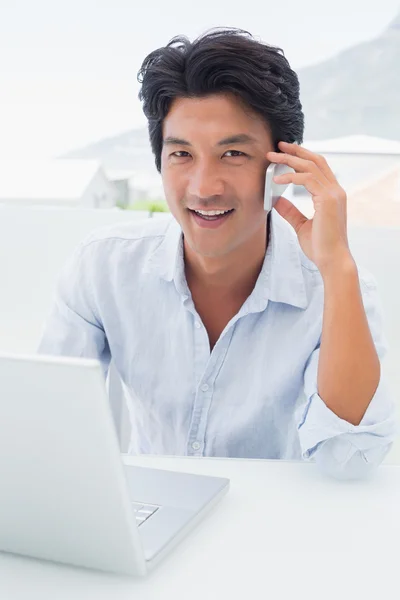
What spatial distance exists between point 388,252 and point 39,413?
67.4 inches

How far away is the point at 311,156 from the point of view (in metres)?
1.52

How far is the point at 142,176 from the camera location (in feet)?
20.2

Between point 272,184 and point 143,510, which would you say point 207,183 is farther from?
point 143,510

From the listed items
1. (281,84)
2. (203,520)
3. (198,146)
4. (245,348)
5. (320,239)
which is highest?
(281,84)

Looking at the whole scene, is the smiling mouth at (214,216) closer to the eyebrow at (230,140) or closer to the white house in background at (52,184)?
the eyebrow at (230,140)

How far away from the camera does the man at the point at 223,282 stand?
1.48 m

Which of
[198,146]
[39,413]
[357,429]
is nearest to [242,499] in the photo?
[357,429]

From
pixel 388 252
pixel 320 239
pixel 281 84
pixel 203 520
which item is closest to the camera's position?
pixel 203 520

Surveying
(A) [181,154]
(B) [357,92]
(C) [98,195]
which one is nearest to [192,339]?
(A) [181,154]

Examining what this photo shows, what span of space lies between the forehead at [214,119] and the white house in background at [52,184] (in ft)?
6.49

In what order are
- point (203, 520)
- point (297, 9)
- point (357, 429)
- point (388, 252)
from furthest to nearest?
point (297, 9), point (388, 252), point (357, 429), point (203, 520)

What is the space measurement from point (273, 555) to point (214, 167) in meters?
0.78

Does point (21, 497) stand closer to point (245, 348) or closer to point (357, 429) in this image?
point (357, 429)

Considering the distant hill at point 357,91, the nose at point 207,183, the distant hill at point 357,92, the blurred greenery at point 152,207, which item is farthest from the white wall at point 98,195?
the nose at point 207,183
